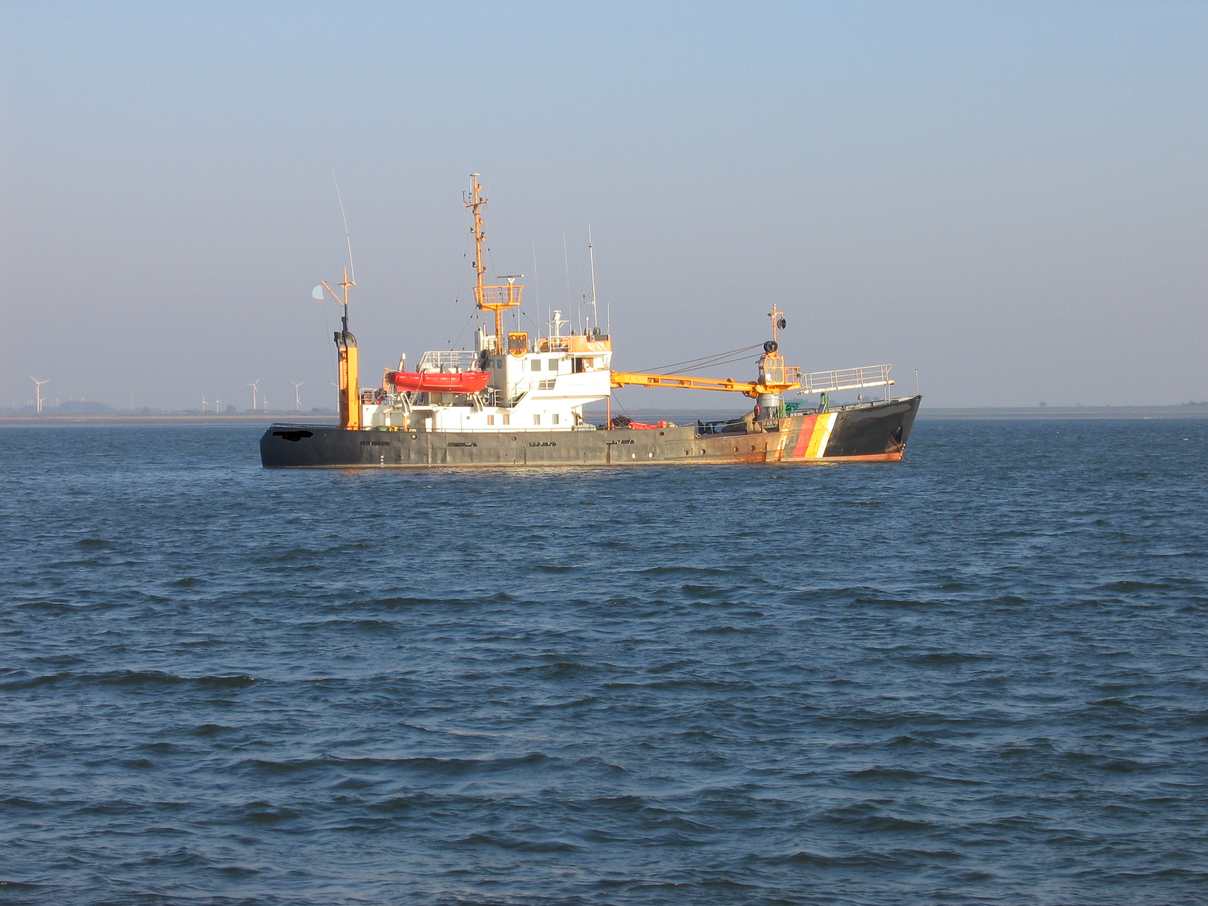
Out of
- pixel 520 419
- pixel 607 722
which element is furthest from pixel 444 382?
pixel 607 722

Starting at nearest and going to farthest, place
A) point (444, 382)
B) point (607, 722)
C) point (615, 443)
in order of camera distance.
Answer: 1. point (607, 722)
2. point (444, 382)
3. point (615, 443)

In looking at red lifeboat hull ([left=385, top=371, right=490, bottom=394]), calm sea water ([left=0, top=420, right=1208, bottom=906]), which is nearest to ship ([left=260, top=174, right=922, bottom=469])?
red lifeboat hull ([left=385, top=371, right=490, bottom=394])

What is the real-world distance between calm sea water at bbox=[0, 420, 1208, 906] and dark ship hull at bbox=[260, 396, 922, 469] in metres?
20.8

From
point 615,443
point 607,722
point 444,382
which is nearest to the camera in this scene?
point 607,722

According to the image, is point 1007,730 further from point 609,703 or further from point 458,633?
point 458,633

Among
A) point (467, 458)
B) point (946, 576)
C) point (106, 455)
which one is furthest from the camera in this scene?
point (106, 455)

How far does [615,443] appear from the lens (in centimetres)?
→ 5234

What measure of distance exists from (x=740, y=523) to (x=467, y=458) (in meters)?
20.3

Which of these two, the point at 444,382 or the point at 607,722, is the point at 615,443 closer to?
the point at 444,382

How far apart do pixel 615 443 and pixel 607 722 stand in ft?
127

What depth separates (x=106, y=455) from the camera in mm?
89250

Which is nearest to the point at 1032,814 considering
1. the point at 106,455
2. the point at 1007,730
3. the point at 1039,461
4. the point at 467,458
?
the point at 1007,730

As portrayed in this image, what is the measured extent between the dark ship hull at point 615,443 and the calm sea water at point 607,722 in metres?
20.8

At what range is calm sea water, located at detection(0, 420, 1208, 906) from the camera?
32.0ft
